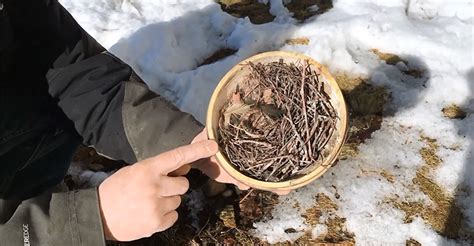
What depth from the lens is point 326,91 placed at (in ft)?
5.43

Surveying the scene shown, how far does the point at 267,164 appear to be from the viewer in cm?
161

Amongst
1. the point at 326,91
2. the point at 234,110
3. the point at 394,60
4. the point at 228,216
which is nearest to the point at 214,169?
the point at 234,110

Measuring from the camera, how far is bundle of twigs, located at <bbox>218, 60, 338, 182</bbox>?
63.5 inches

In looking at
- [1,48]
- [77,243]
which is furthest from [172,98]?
[77,243]

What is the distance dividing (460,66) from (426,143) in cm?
48

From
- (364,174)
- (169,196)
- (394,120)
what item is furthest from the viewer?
(394,120)

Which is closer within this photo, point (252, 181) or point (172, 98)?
point (252, 181)

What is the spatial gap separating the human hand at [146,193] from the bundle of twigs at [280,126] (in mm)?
122

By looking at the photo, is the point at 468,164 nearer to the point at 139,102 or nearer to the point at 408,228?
the point at 408,228

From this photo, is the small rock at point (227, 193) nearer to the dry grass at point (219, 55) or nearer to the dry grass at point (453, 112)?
the dry grass at point (219, 55)

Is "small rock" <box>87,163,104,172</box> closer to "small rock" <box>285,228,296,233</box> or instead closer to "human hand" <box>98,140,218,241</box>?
"small rock" <box>285,228,296,233</box>

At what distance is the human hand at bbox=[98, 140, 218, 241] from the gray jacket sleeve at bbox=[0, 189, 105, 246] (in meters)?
0.03

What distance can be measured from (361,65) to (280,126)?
1.33 m

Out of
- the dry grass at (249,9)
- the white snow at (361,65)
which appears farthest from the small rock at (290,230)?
the dry grass at (249,9)
